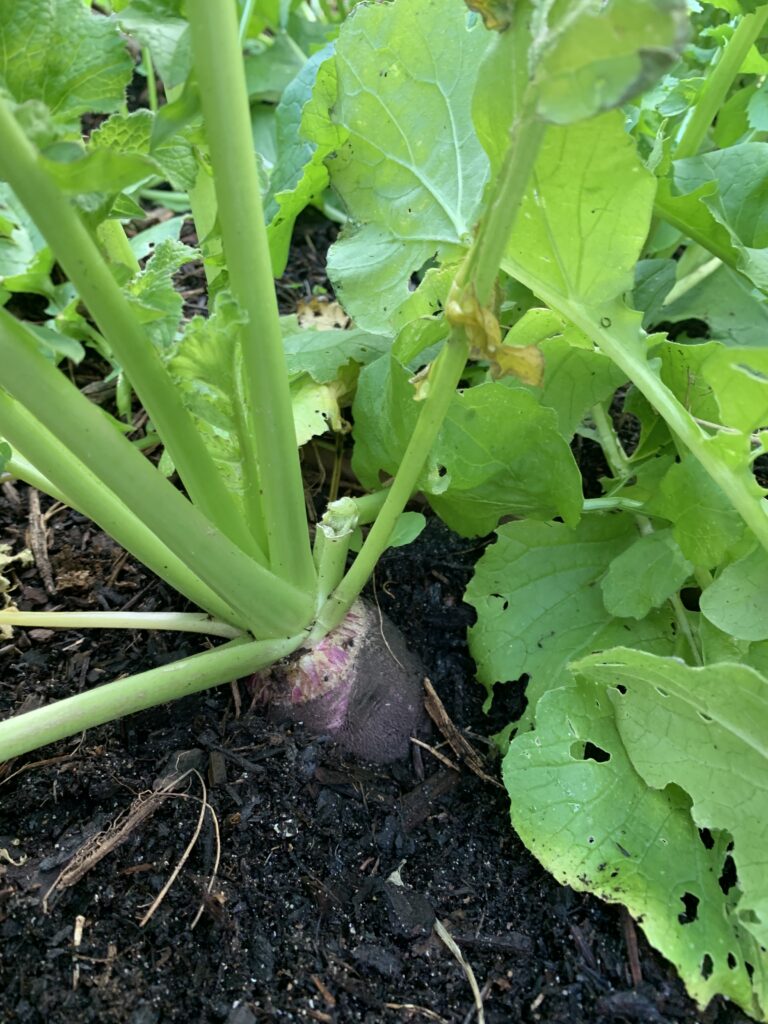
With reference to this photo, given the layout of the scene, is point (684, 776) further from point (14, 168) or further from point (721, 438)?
point (14, 168)

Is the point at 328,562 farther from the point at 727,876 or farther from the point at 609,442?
the point at 727,876

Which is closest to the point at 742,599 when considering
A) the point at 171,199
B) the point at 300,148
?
the point at 300,148

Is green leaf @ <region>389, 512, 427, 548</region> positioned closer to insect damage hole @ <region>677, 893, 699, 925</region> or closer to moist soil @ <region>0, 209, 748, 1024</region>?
moist soil @ <region>0, 209, 748, 1024</region>

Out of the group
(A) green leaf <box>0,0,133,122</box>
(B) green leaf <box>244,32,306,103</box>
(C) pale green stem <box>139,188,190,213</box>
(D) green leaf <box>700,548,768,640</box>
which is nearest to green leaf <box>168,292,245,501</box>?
(A) green leaf <box>0,0,133,122</box>

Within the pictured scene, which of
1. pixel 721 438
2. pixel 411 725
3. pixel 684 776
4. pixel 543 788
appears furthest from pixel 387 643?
pixel 721 438

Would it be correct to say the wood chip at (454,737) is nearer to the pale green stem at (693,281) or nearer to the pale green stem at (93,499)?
the pale green stem at (93,499)

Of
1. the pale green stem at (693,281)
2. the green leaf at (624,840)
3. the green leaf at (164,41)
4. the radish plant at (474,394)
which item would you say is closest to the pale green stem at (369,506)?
the radish plant at (474,394)
